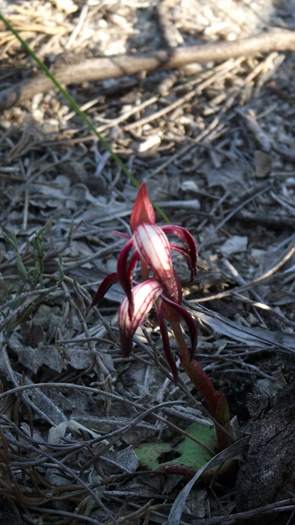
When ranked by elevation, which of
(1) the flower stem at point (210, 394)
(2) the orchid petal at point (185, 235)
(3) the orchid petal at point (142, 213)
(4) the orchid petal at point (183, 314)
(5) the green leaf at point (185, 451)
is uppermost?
(3) the orchid petal at point (142, 213)

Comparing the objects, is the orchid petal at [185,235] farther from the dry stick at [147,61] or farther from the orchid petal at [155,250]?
the dry stick at [147,61]

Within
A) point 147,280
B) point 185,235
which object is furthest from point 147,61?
point 147,280

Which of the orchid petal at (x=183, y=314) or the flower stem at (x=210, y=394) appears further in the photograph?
the flower stem at (x=210, y=394)

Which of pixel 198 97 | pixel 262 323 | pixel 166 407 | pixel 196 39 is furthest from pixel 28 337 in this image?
pixel 196 39

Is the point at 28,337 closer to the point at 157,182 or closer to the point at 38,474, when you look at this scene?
the point at 38,474

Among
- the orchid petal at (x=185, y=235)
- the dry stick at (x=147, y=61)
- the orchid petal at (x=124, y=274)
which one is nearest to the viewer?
the orchid petal at (x=124, y=274)

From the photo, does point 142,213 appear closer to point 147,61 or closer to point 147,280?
point 147,280

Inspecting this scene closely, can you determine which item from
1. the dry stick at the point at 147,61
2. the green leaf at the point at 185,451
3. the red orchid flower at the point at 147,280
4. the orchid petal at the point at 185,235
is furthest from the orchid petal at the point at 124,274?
the dry stick at the point at 147,61
